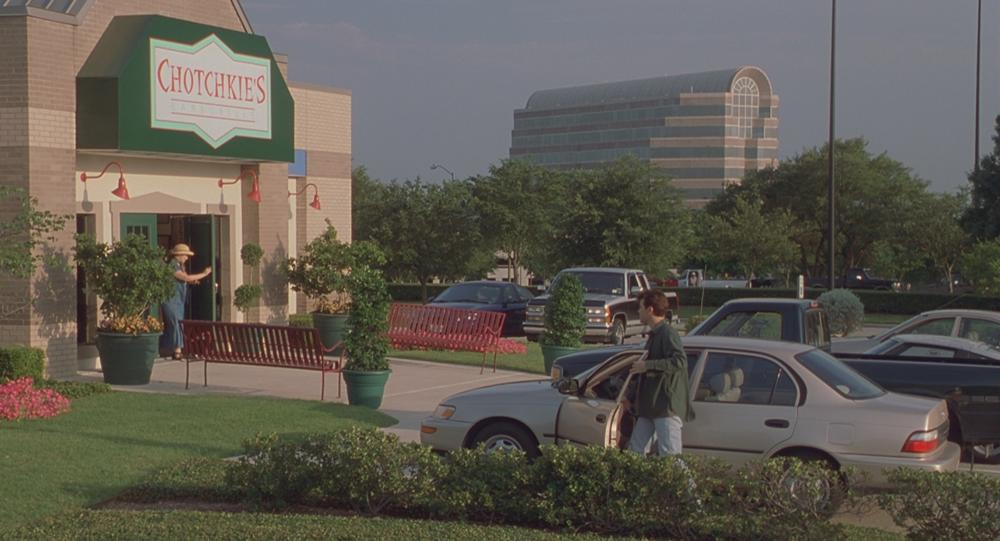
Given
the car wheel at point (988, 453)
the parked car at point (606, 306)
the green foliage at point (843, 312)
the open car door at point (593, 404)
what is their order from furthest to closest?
the green foliage at point (843, 312), the parked car at point (606, 306), the car wheel at point (988, 453), the open car door at point (593, 404)

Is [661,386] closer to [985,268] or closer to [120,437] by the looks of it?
[120,437]

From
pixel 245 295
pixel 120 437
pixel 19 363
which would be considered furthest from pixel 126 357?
pixel 245 295

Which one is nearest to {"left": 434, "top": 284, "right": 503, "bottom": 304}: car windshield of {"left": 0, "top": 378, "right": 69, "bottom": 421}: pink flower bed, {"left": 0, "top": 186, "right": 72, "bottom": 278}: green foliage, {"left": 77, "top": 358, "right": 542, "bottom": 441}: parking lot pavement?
{"left": 77, "top": 358, "right": 542, "bottom": 441}: parking lot pavement

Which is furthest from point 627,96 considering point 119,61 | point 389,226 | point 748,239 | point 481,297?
point 119,61

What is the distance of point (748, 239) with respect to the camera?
53.9 meters

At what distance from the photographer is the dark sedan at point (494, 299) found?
2845 centimetres

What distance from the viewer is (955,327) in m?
15.8

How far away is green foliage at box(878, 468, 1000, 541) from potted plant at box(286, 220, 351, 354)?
16732 millimetres

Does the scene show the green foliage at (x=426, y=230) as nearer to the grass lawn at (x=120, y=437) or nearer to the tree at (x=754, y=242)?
the tree at (x=754, y=242)

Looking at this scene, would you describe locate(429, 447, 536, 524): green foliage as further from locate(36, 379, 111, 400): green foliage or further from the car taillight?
locate(36, 379, 111, 400): green foliage

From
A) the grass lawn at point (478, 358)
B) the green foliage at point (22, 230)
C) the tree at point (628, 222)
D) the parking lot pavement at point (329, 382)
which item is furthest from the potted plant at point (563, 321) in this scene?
the tree at point (628, 222)

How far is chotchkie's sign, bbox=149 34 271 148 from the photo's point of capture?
1941 cm

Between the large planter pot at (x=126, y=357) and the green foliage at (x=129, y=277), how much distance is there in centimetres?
47

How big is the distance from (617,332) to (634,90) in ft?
474
